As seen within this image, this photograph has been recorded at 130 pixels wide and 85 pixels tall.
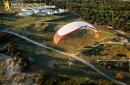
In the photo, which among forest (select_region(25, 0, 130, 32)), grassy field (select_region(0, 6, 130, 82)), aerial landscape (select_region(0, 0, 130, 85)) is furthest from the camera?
forest (select_region(25, 0, 130, 32))

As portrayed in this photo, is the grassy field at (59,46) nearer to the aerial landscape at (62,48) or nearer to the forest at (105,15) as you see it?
the aerial landscape at (62,48)

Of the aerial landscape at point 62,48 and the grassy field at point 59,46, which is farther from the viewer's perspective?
the grassy field at point 59,46

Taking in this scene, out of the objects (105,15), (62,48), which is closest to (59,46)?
(62,48)

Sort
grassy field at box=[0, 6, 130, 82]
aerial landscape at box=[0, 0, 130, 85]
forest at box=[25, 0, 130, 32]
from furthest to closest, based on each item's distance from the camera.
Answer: forest at box=[25, 0, 130, 32], grassy field at box=[0, 6, 130, 82], aerial landscape at box=[0, 0, 130, 85]

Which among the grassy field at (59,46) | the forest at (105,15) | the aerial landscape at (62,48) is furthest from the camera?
the forest at (105,15)

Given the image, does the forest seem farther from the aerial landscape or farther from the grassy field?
the grassy field

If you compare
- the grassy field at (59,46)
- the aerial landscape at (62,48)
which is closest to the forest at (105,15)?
the aerial landscape at (62,48)

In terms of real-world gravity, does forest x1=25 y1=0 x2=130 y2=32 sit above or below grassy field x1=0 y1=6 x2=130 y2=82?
above

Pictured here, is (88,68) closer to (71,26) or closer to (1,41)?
(71,26)

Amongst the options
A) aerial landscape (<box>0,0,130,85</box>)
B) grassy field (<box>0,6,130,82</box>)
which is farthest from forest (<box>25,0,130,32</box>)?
grassy field (<box>0,6,130,82</box>)
